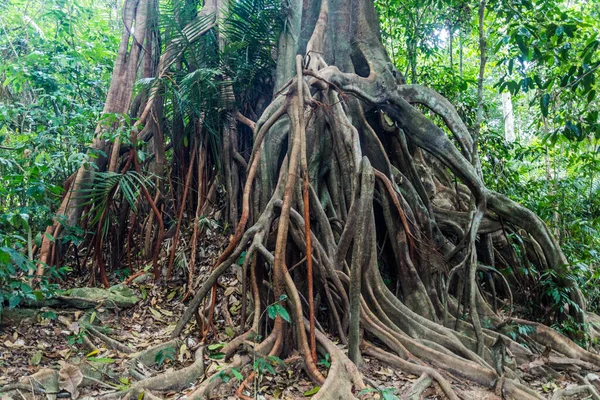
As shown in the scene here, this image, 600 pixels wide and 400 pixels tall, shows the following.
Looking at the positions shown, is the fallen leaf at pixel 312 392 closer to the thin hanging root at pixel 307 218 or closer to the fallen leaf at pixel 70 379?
the thin hanging root at pixel 307 218

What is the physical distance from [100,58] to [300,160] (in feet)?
15.3

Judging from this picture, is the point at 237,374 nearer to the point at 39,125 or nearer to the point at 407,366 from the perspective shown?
the point at 407,366

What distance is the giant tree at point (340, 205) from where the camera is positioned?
10.6 feet

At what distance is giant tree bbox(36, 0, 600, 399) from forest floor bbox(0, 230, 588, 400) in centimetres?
14

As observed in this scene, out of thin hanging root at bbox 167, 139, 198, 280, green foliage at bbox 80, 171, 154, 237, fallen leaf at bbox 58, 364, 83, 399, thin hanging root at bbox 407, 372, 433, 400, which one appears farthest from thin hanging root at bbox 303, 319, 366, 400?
green foliage at bbox 80, 171, 154, 237

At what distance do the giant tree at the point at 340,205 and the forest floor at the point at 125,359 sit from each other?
141 mm

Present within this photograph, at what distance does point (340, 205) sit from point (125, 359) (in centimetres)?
218

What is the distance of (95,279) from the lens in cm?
464

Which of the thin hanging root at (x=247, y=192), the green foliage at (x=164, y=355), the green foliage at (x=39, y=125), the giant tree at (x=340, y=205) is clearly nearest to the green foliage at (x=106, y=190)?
the giant tree at (x=340, y=205)

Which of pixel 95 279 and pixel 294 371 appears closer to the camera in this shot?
pixel 294 371

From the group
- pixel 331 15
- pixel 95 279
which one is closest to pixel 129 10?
pixel 331 15

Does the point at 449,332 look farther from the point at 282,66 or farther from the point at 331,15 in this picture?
the point at 331,15

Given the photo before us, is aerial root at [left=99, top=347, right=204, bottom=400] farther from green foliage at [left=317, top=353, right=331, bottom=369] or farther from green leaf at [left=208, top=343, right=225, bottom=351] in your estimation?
green foliage at [left=317, top=353, right=331, bottom=369]

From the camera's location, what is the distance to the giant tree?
3242mm
